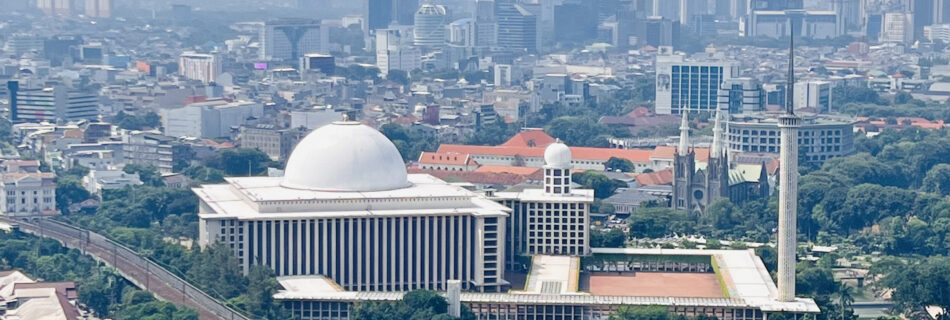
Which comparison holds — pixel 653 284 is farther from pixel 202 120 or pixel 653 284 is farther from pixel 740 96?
pixel 740 96

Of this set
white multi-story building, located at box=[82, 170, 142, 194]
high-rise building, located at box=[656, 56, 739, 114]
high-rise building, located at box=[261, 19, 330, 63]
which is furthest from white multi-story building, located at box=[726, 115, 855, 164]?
high-rise building, located at box=[261, 19, 330, 63]

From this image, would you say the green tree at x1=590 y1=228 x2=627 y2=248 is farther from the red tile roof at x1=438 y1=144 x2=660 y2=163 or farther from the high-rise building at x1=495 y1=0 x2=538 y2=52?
the high-rise building at x1=495 y1=0 x2=538 y2=52

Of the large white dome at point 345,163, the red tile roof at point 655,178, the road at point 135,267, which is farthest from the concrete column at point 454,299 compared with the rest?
the red tile roof at point 655,178

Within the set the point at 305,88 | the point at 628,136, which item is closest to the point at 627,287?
the point at 628,136

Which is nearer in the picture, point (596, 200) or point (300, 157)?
point (300, 157)

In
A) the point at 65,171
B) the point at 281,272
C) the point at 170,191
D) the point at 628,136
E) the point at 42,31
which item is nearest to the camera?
the point at 281,272

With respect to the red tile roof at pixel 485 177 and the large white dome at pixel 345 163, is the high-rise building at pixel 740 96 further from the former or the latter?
the large white dome at pixel 345 163

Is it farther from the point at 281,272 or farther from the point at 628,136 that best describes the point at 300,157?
the point at 628,136

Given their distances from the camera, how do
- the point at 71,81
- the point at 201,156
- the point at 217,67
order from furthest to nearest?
the point at 217,67 < the point at 71,81 < the point at 201,156
